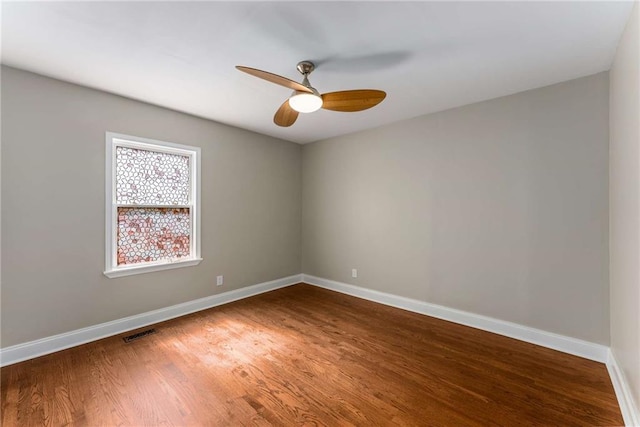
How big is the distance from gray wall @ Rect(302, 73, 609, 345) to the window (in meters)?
2.19

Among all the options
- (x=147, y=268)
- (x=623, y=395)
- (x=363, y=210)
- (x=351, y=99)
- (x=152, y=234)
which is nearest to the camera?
(x=623, y=395)

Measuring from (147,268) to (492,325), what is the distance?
386 centimetres

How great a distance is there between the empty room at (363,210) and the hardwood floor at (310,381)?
19 mm

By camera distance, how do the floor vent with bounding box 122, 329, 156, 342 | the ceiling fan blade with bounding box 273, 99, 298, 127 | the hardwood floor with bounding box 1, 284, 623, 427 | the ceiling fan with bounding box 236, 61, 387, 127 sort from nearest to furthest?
the hardwood floor with bounding box 1, 284, 623, 427
the ceiling fan with bounding box 236, 61, 387, 127
the ceiling fan blade with bounding box 273, 99, 298, 127
the floor vent with bounding box 122, 329, 156, 342

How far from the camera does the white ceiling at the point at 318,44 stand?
1.63 metres

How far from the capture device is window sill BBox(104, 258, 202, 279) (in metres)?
2.83

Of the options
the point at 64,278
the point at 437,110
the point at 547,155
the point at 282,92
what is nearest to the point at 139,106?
the point at 282,92

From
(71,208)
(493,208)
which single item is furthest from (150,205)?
(493,208)

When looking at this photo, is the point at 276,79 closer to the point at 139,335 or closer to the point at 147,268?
the point at 147,268

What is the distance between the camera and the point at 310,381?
2.06 meters

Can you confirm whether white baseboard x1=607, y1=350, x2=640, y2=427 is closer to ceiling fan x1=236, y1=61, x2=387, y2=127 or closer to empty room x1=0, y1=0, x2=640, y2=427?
empty room x1=0, y1=0, x2=640, y2=427

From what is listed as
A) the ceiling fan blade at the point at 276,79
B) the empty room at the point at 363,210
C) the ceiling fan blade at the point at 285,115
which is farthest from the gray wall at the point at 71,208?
the ceiling fan blade at the point at 276,79

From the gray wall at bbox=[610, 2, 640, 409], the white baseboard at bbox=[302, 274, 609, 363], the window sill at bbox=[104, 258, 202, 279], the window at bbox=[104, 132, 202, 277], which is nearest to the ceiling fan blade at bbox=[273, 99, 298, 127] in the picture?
the window at bbox=[104, 132, 202, 277]

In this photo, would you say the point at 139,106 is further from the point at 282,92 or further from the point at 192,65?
the point at 282,92
